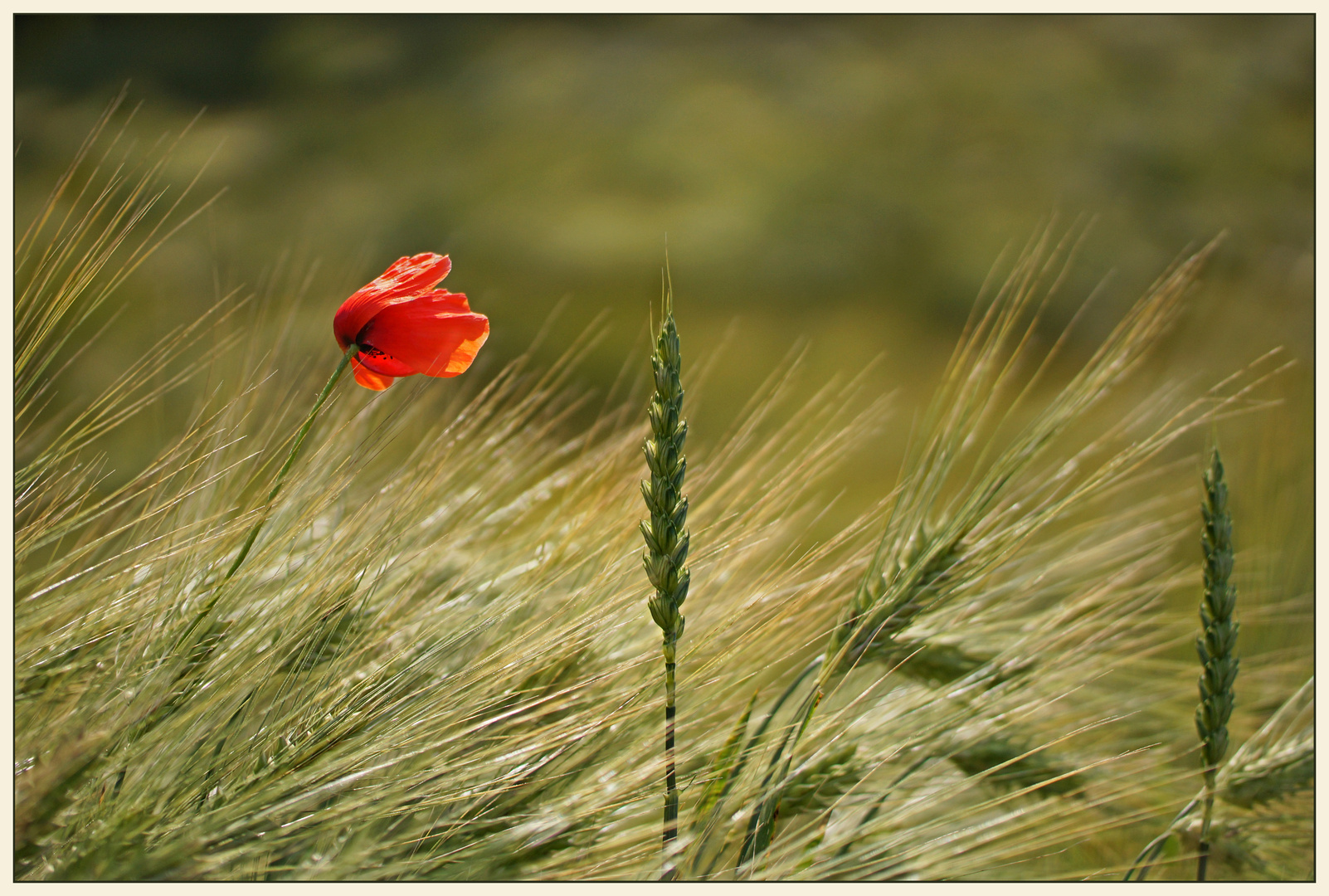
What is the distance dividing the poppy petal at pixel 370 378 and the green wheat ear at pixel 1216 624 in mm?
312

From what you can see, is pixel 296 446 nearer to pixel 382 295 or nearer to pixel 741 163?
pixel 382 295

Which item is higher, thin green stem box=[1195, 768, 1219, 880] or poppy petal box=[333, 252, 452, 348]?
poppy petal box=[333, 252, 452, 348]

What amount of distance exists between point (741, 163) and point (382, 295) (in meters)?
0.89

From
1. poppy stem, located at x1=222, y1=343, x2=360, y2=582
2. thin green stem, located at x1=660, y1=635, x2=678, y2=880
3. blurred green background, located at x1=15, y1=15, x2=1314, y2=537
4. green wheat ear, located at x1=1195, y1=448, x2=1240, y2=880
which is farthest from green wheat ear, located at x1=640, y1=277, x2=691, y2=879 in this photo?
blurred green background, located at x1=15, y1=15, x2=1314, y2=537

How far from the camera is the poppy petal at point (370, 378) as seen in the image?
1.00 feet

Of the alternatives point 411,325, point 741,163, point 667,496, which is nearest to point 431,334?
point 411,325

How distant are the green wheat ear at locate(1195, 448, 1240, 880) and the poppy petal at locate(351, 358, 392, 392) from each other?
12.3 inches

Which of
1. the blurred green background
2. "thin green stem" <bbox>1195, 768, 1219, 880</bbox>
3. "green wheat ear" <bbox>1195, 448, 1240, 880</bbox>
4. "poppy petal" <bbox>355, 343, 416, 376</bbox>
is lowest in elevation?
"thin green stem" <bbox>1195, 768, 1219, 880</bbox>

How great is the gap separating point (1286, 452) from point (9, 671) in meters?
0.71

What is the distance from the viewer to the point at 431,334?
290 mm

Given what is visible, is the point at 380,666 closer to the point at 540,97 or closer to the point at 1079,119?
the point at 540,97

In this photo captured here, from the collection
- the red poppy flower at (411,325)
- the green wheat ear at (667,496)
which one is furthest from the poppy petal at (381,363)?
the green wheat ear at (667,496)

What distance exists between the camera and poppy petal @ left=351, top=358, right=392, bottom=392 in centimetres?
30

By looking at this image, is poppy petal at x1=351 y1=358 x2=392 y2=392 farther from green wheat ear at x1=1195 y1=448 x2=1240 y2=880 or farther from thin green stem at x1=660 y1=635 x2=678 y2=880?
green wheat ear at x1=1195 y1=448 x2=1240 y2=880
